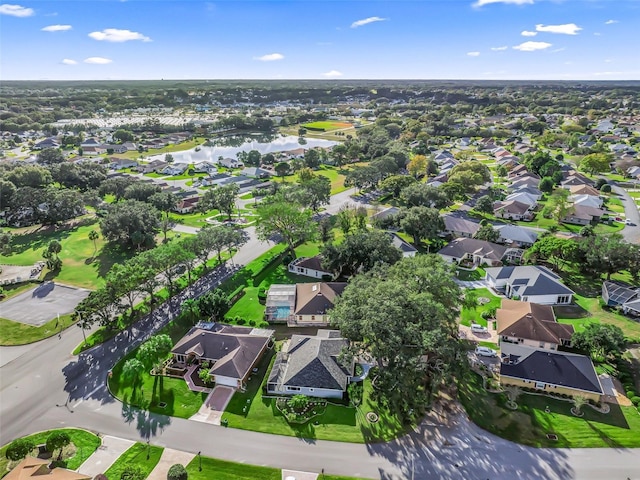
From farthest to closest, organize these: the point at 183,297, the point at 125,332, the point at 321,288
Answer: the point at 183,297 < the point at 321,288 < the point at 125,332

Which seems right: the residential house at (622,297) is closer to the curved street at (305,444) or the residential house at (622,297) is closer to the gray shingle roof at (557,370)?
the gray shingle roof at (557,370)

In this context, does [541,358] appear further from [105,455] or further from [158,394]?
[105,455]

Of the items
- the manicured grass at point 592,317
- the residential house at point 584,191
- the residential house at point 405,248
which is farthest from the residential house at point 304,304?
the residential house at point 584,191

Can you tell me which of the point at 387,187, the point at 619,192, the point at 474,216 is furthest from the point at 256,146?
the point at 619,192

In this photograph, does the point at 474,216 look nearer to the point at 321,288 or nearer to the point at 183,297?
the point at 321,288

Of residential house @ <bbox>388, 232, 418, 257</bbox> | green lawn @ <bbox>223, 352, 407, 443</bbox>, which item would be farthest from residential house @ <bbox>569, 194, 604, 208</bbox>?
green lawn @ <bbox>223, 352, 407, 443</bbox>

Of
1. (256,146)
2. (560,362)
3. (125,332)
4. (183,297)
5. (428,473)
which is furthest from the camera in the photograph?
(256,146)

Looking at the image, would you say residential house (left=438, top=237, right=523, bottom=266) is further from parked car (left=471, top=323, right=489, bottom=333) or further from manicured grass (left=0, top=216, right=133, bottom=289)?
manicured grass (left=0, top=216, right=133, bottom=289)

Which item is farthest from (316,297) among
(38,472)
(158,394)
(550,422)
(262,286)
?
(38,472)
